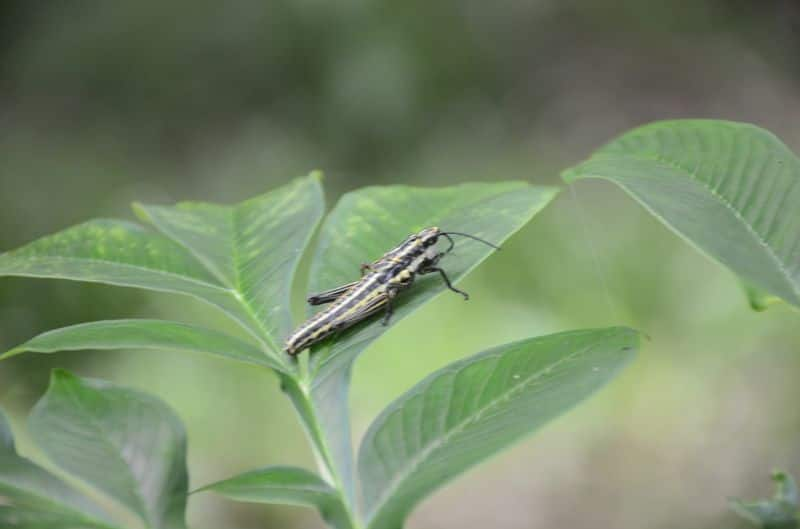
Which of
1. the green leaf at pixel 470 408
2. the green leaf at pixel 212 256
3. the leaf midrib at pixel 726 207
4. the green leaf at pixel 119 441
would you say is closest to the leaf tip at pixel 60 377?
the green leaf at pixel 119 441

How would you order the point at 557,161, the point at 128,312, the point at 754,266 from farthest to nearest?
the point at 557,161 < the point at 128,312 < the point at 754,266

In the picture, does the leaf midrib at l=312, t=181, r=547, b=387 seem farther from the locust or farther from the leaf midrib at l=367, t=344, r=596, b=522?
the leaf midrib at l=367, t=344, r=596, b=522

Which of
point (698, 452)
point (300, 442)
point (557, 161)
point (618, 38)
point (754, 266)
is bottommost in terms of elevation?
point (698, 452)

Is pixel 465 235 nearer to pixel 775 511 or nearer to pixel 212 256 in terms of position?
pixel 212 256

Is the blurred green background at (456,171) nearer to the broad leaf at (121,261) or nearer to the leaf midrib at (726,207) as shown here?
the broad leaf at (121,261)

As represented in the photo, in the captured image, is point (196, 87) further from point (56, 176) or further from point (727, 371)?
point (727, 371)

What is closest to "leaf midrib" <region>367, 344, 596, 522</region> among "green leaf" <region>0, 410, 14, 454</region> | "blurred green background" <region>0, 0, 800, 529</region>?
"green leaf" <region>0, 410, 14, 454</region>

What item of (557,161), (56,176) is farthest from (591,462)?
(56,176)

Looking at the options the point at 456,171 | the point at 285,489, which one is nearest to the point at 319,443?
the point at 285,489
